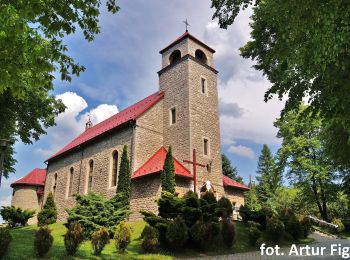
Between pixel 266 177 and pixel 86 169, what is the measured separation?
105ft

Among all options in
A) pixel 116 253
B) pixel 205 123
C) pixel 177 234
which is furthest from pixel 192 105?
pixel 116 253

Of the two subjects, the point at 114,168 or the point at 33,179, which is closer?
the point at 114,168

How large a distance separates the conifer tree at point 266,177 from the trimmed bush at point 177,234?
A: 22282mm

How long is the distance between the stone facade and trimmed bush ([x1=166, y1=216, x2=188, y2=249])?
26546 mm

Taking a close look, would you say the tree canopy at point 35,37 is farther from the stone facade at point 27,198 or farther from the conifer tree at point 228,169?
the conifer tree at point 228,169

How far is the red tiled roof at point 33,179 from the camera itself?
35.3 metres

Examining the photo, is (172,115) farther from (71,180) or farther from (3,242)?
(3,242)

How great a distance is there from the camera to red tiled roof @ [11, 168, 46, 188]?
35.3 meters

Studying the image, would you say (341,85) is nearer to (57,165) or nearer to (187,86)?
(187,86)

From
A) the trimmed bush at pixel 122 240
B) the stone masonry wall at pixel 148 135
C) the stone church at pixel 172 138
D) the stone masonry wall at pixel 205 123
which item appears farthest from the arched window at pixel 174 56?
the trimmed bush at pixel 122 240

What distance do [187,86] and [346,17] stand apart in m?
16.6

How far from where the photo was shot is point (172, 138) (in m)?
22.8

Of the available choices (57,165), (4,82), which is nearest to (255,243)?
(4,82)

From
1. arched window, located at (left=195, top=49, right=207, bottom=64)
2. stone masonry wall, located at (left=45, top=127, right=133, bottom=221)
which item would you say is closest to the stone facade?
stone masonry wall, located at (left=45, top=127, right=133, bottom=221)
